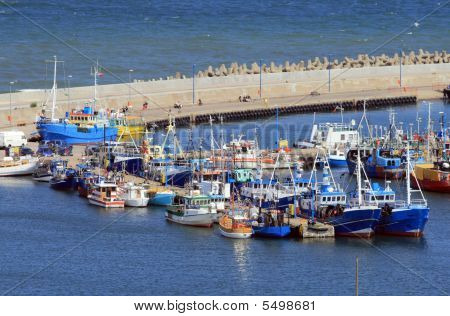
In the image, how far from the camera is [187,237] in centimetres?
6300

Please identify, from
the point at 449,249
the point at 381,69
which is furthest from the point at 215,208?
the point at 381,69

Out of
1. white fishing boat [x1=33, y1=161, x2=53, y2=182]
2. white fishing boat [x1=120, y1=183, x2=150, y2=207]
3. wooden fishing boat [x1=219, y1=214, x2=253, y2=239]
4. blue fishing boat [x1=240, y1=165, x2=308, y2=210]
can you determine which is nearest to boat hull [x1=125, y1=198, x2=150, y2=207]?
white fishing boat [x1=120, y1=183, x2=150, y2=207]

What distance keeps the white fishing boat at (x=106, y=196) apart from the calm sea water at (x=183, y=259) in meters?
1.06

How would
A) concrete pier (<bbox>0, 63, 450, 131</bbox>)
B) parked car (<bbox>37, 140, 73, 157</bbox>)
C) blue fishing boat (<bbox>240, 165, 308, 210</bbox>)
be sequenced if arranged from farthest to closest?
1. concrete pier (<bbox>0, 63, 450, 131</bbox>)
2. parked car (<bbox>37, 140, 73, 157</bbox>)
3. blue fishing boat (<bbox>240, 165, 308, 210</bbox>)

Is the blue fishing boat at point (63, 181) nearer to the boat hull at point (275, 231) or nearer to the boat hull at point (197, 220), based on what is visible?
the boat hull at point (197, 220)

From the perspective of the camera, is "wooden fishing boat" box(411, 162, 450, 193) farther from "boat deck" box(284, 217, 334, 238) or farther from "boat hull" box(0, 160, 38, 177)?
"boat hull" box(0, 160, 38, 177)

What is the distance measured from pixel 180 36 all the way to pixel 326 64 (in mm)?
37349

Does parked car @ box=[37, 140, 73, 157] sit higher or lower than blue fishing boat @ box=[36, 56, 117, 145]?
lower

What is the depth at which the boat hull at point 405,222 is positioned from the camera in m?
63.4

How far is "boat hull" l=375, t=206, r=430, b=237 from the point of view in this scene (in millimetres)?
63375

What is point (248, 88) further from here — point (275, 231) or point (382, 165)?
point (275, 231)

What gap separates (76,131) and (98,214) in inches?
832

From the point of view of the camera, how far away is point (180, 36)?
158000 mm

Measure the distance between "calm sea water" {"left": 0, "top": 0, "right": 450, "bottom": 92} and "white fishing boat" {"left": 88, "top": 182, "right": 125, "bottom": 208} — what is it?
46308 millimetres
